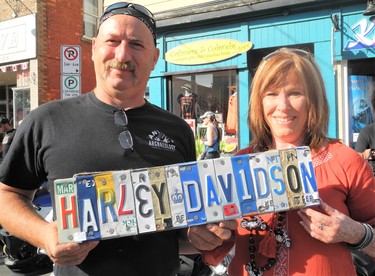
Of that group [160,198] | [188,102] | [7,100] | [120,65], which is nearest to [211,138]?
[188,102]

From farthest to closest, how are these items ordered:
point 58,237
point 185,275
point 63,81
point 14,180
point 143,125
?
point 63,81
point 185,275
point 143,125
point 14,180
point 58,237

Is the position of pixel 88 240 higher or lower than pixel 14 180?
lower

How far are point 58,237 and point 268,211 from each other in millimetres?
767

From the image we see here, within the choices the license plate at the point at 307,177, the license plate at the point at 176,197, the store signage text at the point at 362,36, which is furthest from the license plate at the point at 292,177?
the store signage text at the point at 362,36

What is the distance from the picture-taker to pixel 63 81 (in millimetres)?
6086

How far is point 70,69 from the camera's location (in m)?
6.14

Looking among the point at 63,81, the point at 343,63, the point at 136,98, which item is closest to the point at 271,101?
the point at 136,98

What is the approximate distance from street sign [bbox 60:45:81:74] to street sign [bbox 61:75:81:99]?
0.27 feet

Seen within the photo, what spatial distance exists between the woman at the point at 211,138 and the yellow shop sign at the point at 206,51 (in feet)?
4.12

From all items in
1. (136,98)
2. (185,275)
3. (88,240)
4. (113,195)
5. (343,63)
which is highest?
(343,63)

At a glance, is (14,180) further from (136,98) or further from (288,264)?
(288,264)

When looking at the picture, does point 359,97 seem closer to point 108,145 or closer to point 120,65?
point 120,65

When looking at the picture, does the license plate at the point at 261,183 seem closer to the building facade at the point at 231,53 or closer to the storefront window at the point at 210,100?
the building facade at the point at 231,53

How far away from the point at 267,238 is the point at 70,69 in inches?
207
